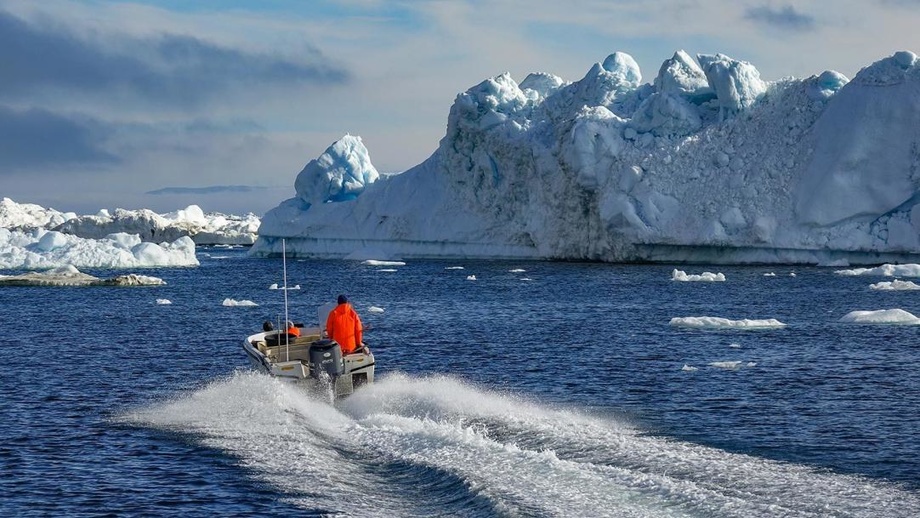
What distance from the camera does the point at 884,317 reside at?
27938mm

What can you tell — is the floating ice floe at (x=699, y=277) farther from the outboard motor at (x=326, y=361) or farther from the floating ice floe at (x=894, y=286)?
the outboard motor at (x=326, y=361)

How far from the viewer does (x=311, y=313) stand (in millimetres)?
36344

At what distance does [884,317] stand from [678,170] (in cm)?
2346

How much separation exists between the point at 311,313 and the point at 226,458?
22.6 m

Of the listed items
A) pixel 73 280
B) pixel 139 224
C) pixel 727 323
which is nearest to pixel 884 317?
pixel 727 323

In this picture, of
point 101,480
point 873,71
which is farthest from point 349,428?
point 873,71

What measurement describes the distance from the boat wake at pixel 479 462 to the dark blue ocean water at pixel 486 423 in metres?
0.04

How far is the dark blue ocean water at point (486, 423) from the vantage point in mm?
11656

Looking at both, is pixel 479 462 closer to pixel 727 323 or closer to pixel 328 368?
pixel 328 368

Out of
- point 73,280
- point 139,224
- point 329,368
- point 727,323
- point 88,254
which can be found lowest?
point 727,323

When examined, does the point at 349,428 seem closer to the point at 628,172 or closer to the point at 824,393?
the point at 824,393

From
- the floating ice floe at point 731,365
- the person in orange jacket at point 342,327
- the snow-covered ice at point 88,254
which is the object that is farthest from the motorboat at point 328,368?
the snow-covered ice at point 88,254

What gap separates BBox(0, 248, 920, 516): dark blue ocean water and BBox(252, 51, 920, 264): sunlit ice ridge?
1627 cm

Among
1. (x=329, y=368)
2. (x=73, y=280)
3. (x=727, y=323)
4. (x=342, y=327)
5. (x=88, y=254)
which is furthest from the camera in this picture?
(x=88, y=254)
